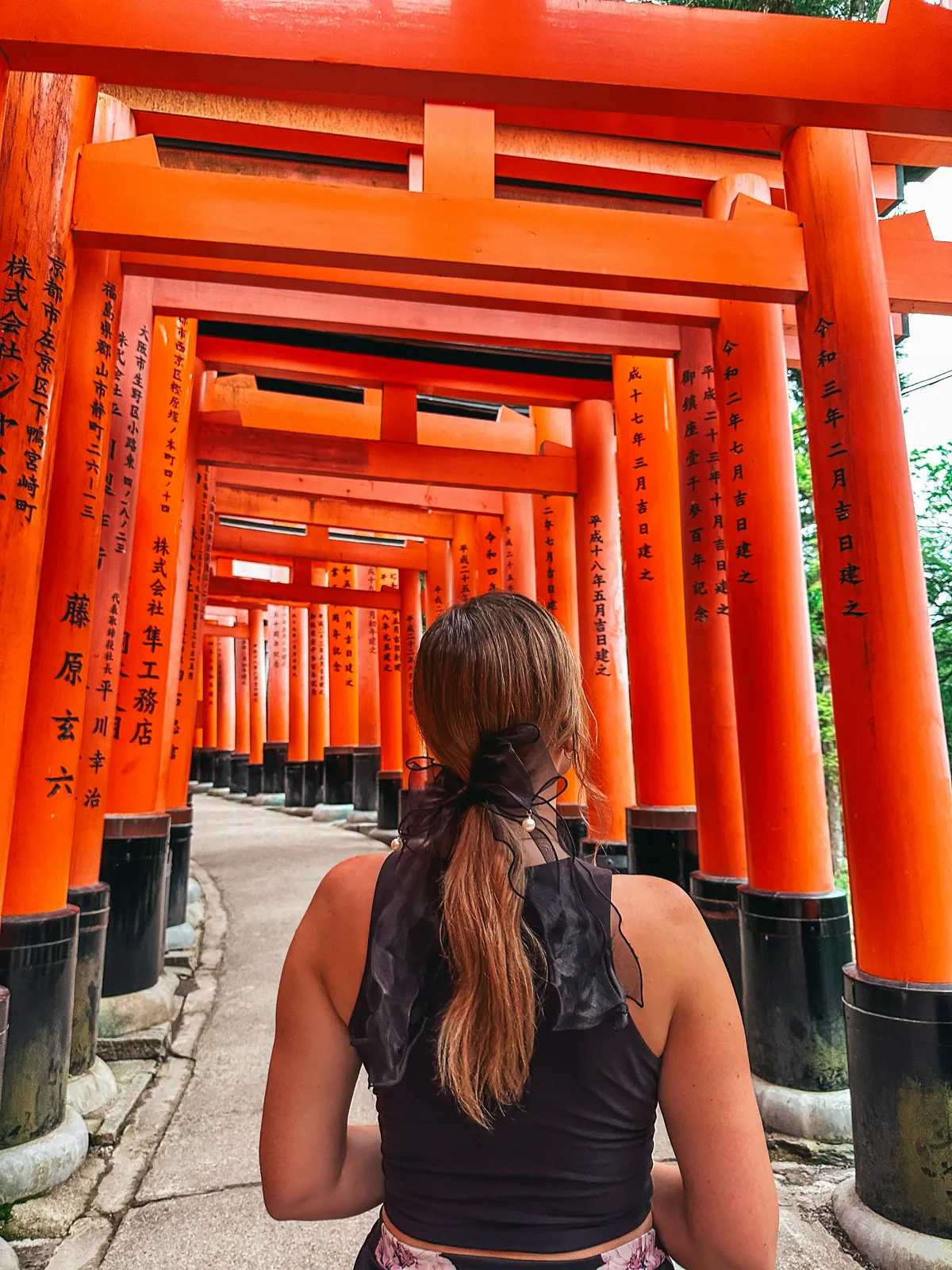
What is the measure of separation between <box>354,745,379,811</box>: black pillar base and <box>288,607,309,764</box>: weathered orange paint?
2492mm

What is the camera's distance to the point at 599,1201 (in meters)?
1.02

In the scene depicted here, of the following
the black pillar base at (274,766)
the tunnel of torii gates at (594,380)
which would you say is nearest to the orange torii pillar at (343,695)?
the black pillar base at (274,766)

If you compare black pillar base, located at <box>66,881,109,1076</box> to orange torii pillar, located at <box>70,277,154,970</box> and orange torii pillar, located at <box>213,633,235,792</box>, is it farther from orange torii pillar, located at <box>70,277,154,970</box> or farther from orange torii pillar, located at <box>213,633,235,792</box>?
orange torii pillar, located at <box>213,633,235,792</box>

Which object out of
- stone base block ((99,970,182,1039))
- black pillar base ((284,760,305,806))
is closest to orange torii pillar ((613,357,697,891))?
stone base block ((99,970,182,1039))

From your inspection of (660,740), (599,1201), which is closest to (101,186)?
(599,1201)

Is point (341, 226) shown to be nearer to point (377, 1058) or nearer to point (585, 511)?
point (377, 1058)

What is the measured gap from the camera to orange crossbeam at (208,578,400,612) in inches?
486

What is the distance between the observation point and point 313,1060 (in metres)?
1.08

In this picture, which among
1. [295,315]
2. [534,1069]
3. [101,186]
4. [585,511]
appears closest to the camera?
[534,1069]

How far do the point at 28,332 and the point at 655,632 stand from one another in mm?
3742

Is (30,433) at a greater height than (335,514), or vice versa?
(335,514)

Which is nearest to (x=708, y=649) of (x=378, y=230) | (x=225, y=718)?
(x=378, y=230)

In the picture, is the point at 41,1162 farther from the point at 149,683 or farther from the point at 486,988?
the point at 486,988

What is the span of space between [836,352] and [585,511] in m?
3.38
